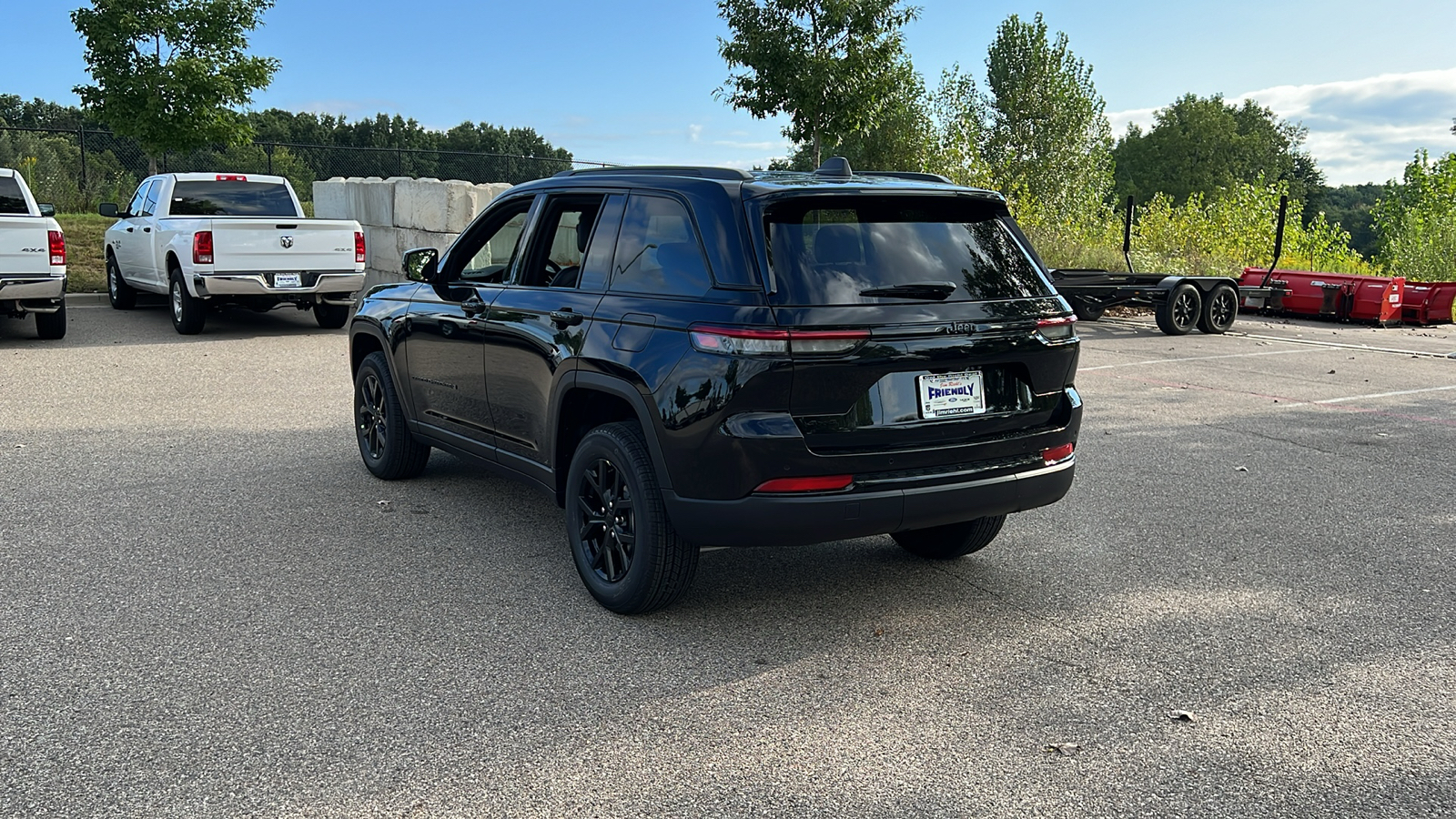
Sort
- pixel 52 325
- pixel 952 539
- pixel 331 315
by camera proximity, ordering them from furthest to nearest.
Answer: pixel 331 315 → pixel 52 325 → pixel 952 539

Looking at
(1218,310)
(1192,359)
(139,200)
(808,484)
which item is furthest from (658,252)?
(1218,310)

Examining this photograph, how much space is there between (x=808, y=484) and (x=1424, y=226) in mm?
24435

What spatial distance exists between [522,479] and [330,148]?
1156 inches

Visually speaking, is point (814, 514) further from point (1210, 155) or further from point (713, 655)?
point (1210, 155)

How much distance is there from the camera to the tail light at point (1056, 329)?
15.0 ft

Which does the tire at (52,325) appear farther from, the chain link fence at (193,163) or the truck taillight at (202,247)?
the chain link fence at (193,163)

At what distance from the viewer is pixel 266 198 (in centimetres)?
1520

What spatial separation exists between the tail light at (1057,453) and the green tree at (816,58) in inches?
721

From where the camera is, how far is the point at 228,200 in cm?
1503

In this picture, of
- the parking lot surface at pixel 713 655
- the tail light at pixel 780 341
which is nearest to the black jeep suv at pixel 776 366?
the tail light at pixel 780 341

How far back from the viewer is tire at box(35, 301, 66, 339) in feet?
44.4

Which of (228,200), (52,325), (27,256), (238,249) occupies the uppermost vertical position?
(228,200)

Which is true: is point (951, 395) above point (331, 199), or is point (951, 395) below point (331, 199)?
below

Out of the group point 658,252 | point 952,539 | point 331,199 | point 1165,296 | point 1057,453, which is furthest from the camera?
point 331,199
